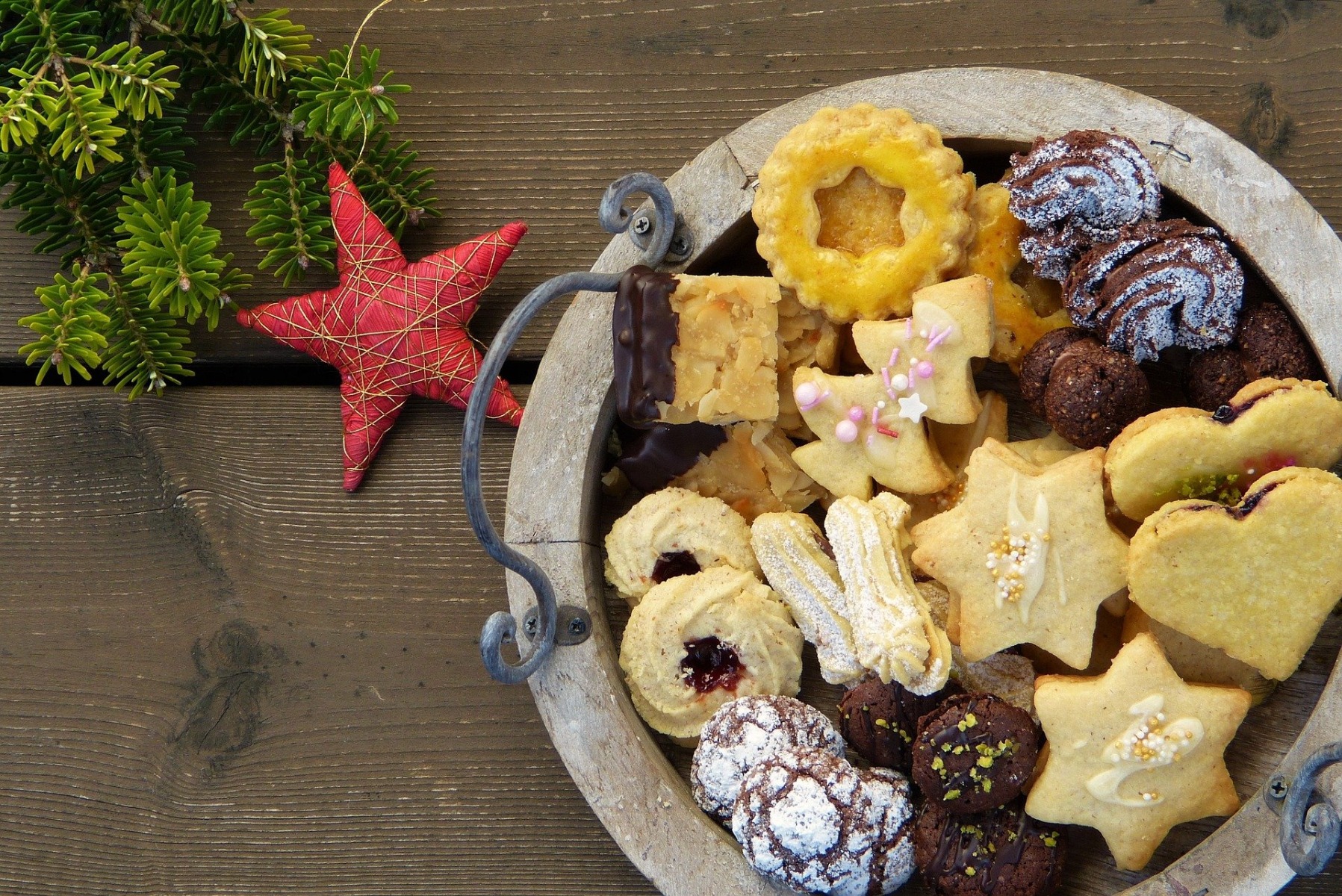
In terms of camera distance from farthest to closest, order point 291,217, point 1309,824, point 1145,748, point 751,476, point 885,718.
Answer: point 291,217 → point 751,476 → point 885,718 → point 1145,748 → point 1309,824

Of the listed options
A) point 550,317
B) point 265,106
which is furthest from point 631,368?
point 265,106

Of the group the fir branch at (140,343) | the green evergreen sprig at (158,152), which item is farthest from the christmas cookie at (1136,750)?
the fir branch at (140,343)

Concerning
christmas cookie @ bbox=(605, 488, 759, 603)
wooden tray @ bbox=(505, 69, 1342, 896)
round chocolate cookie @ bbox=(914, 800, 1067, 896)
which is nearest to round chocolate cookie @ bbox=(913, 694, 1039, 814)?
round chocolate cookie @ bbox=(914, 800, 1067, 896)

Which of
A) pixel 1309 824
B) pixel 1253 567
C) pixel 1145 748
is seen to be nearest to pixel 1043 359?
pixel 1253 567

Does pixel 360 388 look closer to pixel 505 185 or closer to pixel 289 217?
pixel 289 217

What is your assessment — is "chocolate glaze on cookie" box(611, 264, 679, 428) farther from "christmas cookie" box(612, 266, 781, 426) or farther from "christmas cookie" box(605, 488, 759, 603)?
"christmas cookie" box(605, 488, 759, 603)

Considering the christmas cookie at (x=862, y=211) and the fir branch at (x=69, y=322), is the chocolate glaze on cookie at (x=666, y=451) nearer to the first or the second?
the christmas cookie at (x=862, y=211)

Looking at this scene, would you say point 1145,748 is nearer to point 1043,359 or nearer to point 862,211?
point 1043,359
